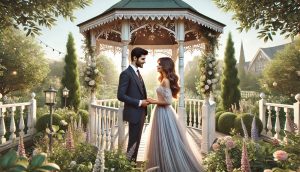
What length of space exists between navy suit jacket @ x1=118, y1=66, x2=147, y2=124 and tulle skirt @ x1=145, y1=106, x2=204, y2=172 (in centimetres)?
36

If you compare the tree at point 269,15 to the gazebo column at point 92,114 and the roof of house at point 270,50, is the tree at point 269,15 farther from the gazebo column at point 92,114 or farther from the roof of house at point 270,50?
the roof of house at point 270,50

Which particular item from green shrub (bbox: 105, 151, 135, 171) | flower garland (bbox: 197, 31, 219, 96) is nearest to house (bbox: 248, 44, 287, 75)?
flower garland (bbox: 197, 31, 219, 96)

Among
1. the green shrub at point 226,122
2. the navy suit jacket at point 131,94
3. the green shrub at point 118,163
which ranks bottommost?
the green shrub at point 226,122

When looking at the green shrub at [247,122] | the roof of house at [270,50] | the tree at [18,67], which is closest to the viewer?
the green shrub at [247,122]

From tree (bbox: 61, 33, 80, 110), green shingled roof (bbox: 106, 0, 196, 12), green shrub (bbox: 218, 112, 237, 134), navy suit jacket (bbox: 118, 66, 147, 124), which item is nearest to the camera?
navy suit jacket (bbox: 118, 66, 147, 124)

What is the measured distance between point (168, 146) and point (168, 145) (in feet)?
0.06

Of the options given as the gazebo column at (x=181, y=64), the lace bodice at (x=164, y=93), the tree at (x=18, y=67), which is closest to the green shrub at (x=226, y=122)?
the gazebo column at (x=181, y=64)

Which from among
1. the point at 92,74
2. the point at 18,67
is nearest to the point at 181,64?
the point at 92,74

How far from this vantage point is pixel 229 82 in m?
15.9

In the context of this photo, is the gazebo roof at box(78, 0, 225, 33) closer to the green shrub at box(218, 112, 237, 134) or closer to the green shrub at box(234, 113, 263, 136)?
the green shrub at box(234, 113, 263, 136)

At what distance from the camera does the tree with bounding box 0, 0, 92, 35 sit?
6.09 m

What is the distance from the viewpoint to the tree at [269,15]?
583cm

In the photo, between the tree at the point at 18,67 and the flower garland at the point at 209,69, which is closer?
the flower garland at the point at 209,69

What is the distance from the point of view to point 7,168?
4.87 ft
